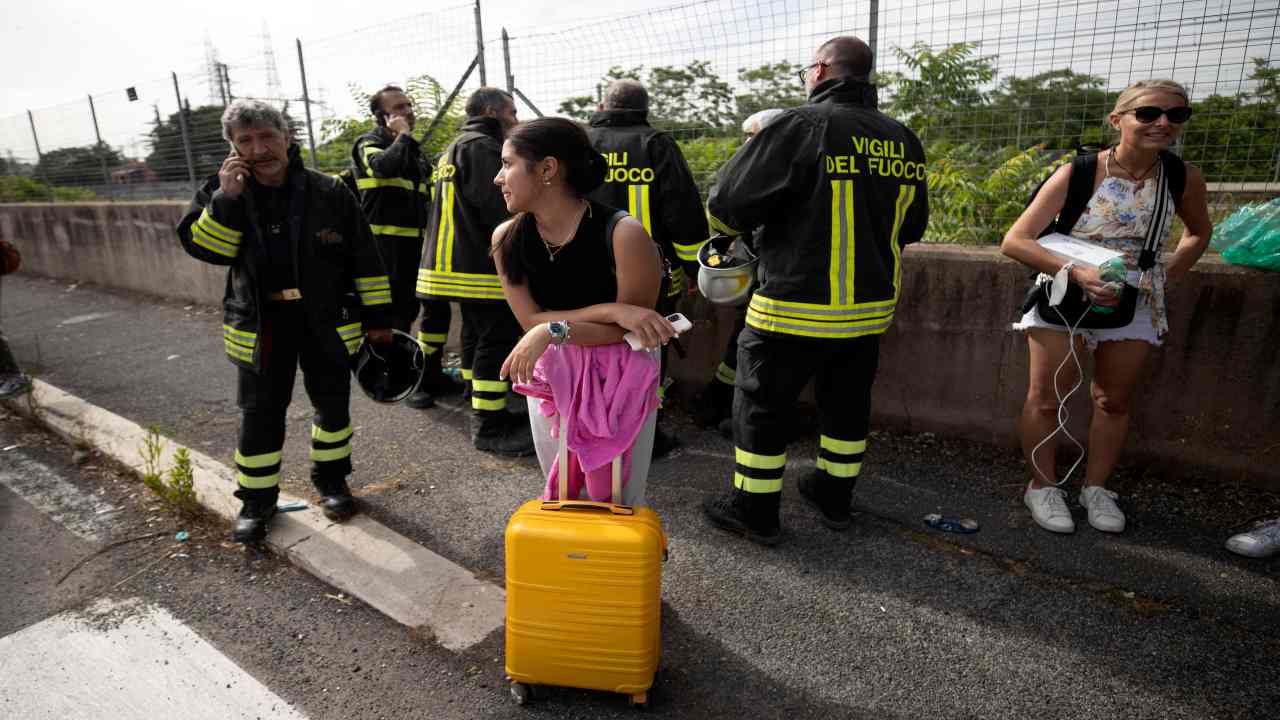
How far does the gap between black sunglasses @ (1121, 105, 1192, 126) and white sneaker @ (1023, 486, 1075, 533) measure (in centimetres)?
163

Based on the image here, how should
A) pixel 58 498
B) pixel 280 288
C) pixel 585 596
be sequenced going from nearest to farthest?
1. pixel 585 596
2. pixel 280 288
3. pixel 58 498

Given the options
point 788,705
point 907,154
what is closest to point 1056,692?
point 788,705

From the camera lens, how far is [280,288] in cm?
331

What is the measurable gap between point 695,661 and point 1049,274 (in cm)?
214

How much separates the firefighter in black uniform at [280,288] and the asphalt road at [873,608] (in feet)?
1.27

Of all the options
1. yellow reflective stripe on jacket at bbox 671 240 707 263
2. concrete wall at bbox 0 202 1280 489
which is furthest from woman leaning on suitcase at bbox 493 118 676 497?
concrete wall at bbox 0 202 1280 489

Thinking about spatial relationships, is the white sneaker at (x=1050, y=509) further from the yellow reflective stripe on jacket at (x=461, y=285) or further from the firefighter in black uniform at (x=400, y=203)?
the firefighter in black uniform at (x=400, y=203)

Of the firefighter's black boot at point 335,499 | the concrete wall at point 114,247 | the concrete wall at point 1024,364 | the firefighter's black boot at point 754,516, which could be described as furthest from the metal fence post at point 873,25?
the concrete wall at point 114,247

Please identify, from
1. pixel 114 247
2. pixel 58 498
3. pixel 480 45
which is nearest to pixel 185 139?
pixel 114 247

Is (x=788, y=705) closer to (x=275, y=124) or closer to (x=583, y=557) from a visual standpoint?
(x=583, y=557)

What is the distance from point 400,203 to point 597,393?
3610 millimetres

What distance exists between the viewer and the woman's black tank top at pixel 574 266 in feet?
8.07

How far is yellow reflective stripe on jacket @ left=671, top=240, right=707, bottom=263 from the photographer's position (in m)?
4.18

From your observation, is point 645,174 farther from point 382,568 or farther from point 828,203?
point 382,568
